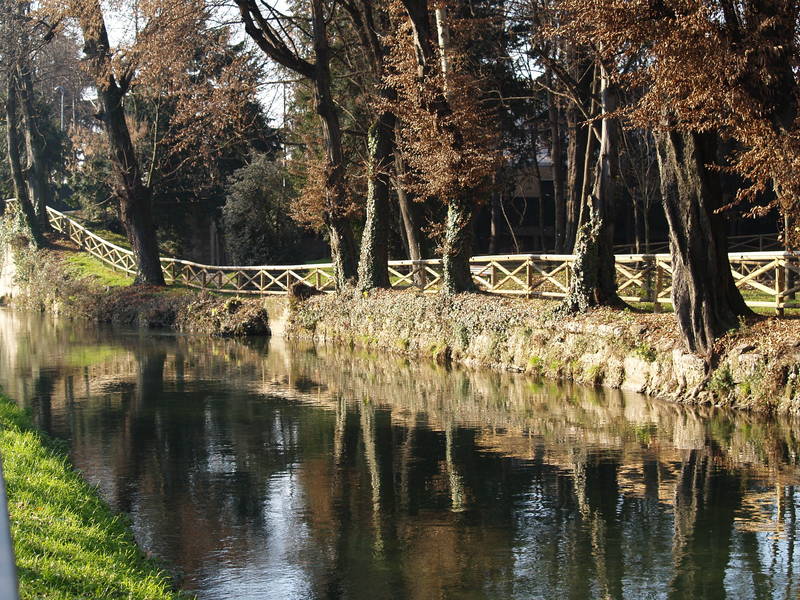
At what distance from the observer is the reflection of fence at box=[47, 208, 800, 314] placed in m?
15.7

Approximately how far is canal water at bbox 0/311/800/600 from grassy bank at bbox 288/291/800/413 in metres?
0.55

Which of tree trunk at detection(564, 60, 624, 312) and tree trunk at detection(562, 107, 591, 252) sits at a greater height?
tree trunk at detection(562, 107, 591, 252)

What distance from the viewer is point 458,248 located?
852 inches

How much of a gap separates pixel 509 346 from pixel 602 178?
3.71 m

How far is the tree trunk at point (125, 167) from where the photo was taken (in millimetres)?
31250

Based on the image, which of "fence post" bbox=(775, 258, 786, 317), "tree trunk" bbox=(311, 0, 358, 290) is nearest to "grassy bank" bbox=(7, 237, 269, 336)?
"tree trunk" bbox=(311, 0, 358, 290)

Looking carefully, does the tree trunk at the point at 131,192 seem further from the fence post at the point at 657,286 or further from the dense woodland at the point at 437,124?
the fence post at the point at 657,286

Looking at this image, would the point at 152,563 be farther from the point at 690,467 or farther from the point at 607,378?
the point at 607,378

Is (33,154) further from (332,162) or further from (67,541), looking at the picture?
(67,541)

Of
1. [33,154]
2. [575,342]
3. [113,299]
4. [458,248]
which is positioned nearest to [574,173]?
[458,248]

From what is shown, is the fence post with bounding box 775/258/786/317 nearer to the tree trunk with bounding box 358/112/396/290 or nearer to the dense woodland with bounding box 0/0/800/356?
the dense woodland with bounding box 0/0/800/356

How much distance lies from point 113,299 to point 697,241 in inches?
930

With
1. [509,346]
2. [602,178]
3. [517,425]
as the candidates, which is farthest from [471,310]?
[517,425]

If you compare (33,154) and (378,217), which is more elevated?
(33,154)
